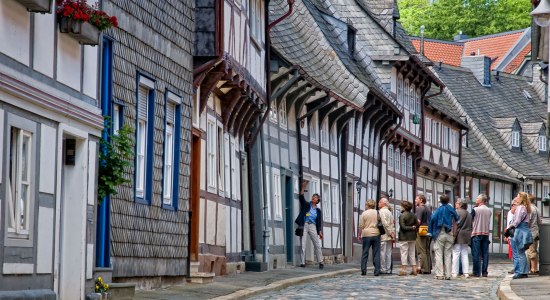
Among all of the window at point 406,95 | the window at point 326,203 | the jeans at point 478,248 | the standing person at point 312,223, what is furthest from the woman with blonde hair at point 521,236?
the window at point 406,95

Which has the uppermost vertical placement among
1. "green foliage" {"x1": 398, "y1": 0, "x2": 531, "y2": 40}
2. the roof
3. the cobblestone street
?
"green foliage" {"x1": 398, "y1": 0, "x2": 531, "y2": 40}

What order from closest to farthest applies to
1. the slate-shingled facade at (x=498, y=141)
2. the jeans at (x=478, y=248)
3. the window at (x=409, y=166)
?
1. the jeans at (x=478, y=248)
2. the window at (x=409, y=166)
3. the slate-shingled facade at (x=498, y=141)

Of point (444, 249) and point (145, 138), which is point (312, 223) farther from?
point (145, 138)

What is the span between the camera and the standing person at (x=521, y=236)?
2522 cm

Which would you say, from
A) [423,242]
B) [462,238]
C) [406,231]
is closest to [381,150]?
[423,242]

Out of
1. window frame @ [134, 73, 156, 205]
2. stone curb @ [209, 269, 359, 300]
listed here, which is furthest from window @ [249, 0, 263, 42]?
window frame @ [134, 73, 156, 205]

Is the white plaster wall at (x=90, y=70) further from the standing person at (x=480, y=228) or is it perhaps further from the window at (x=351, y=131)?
the window at (x=351, y=131)

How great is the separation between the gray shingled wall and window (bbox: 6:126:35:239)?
3.51m

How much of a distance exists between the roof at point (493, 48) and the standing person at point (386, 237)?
183 ft

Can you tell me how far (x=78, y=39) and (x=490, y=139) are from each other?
5385 cm

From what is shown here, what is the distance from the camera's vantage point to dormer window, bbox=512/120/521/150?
227 ft

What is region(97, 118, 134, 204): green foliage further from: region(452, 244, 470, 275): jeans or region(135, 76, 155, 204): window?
region(452, 244, 470, 275): jeans

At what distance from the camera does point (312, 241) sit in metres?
31.3

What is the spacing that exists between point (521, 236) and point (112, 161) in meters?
10.7
